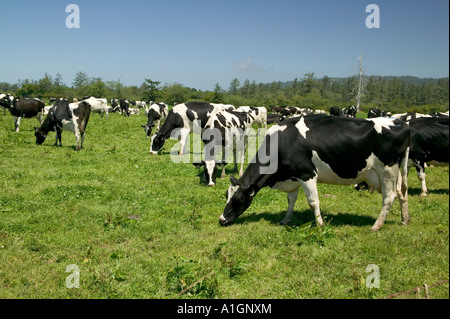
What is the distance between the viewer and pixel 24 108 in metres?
24.0

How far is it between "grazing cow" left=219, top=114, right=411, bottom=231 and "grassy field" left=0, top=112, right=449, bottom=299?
75 cm

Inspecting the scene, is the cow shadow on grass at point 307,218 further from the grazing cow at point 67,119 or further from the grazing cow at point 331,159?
the grazing cow at point 67,119

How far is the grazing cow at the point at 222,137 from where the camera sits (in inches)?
472

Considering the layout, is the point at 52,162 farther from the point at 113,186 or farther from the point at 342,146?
the point at 342,146

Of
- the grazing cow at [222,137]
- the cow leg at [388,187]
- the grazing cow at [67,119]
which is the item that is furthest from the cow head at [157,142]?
the cow leg at [388,187]

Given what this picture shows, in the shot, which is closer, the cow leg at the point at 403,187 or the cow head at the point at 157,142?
the cow leg at the point at 403,187

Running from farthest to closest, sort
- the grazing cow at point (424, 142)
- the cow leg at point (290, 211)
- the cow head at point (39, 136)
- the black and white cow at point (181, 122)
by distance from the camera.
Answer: the cow head at point (39, 136) → the black and white cow at point (181, 122) → the cow leg at point (290, 211) → the grazing cow at point (424, 142)

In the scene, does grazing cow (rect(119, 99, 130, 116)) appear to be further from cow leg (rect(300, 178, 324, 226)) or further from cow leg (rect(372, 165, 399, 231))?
cow leg (rect(372, 165, 399, 231))

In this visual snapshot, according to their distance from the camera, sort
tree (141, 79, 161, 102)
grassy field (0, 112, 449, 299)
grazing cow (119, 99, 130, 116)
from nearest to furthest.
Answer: grassy field (0, 112, 449, 299)
grazing cow (119, 99, 130, 116)
tree (141, 79, 161, 102)

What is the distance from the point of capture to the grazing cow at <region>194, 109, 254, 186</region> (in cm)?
1199

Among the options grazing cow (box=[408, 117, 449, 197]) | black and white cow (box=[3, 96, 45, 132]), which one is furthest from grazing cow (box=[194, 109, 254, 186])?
black and white cow (box=[3, 96, 45, 132])

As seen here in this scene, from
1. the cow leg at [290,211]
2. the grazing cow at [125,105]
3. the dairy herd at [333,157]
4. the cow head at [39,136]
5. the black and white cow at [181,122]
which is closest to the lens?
the dairy herd at [333,157]

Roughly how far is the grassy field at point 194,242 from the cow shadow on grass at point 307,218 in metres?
0.03
